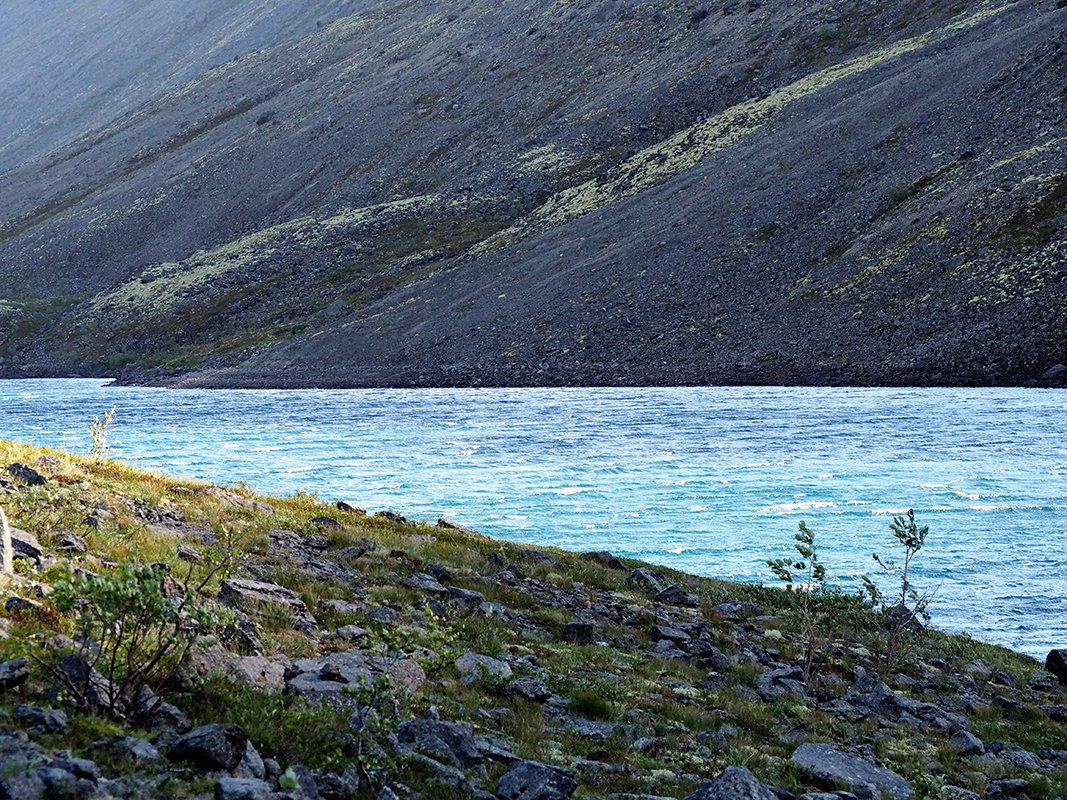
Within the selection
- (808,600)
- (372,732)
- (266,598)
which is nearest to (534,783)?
(372,732)

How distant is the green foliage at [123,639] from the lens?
8.62 metres

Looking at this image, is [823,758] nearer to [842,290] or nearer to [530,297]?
[842,290]

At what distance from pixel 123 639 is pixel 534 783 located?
13.9 feet

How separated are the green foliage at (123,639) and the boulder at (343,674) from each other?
1.38m

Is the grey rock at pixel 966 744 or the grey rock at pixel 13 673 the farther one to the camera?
the grey rock at pixel 966 744

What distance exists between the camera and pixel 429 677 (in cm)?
1234

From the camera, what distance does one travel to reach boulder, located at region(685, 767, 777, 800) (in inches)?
356

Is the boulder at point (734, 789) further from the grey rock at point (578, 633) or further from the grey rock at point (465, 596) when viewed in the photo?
the grey rock at point (465, 596)

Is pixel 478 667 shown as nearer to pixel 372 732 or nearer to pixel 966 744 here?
pixel 372 732

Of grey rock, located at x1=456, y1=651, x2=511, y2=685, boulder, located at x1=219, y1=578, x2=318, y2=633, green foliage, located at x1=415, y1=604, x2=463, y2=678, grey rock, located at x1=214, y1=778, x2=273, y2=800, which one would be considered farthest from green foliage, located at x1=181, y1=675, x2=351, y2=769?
boulder, located at x1=219, y1=578, x2=318, y2=633

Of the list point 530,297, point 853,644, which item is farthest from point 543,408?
point 853,644

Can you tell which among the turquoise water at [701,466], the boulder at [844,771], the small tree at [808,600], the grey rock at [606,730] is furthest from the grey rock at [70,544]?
the turquoise water at [701,466]

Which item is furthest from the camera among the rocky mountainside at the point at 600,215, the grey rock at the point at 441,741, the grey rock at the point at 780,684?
the rocky mountainside at the point at 600,215

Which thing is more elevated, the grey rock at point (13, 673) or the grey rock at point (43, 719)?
the grey rock at point (13, 673)
